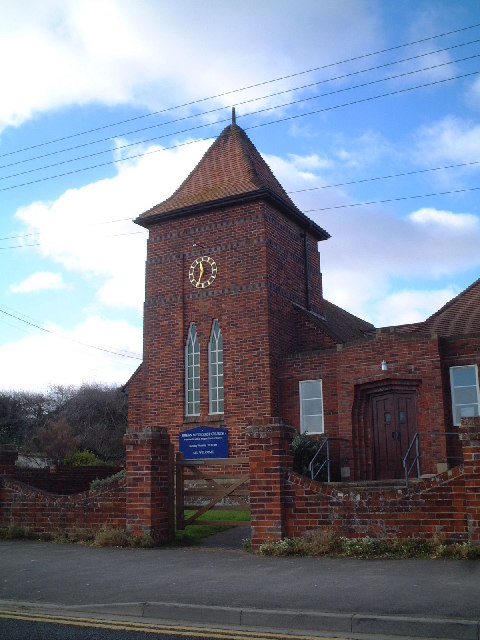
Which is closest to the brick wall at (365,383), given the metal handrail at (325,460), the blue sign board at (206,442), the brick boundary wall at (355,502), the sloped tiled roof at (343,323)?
the metal handrail at (325,460)

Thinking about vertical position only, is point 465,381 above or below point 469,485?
above

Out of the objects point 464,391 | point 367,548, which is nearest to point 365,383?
point 464,391

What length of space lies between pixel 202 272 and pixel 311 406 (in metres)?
5.26

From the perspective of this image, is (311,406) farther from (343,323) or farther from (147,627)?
(147,627)

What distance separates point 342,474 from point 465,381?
4053 mm

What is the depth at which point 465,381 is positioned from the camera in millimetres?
16703

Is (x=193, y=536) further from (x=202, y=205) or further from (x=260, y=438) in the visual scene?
(x=202, y=205)

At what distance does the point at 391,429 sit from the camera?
58.3 ft

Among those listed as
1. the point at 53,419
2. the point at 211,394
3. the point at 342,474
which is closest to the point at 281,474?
the point at 342,474

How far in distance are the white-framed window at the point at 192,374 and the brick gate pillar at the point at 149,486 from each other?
8.38 meters

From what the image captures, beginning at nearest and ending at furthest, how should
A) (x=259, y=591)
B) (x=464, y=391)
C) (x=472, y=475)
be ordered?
(x=259, y=591), (x=472, y=475), (x=464, y=391)

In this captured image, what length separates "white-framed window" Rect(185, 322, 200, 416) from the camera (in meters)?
20.1

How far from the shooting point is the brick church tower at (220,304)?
63.3 feet

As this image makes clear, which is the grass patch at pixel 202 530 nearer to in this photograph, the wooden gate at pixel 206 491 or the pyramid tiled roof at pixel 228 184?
the wooden gate at pixel 206 491
